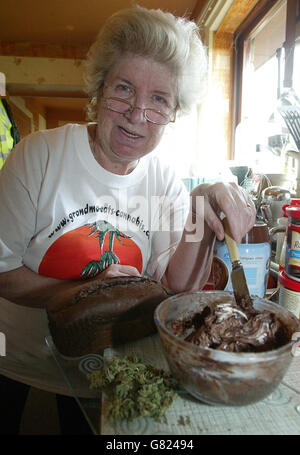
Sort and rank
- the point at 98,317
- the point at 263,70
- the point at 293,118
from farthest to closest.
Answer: the point at 263,70 → the point at 293,118 → the point at 98,317

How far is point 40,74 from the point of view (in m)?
3.59

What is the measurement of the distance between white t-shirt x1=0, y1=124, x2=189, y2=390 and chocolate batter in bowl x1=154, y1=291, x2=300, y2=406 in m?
0.43

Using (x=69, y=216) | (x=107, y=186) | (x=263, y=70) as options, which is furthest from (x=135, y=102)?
(x=263, y=70)

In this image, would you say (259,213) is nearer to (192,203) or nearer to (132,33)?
(192,203)

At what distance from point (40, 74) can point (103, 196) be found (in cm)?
327

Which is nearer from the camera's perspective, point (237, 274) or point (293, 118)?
point (237, 274)

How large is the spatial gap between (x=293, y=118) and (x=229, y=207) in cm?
72

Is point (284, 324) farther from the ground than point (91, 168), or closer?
closer

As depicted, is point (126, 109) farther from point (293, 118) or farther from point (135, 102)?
point (293, 118)

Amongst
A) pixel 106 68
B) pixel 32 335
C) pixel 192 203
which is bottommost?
pixel 32 335

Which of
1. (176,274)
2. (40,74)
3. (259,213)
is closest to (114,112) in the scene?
(176,274)

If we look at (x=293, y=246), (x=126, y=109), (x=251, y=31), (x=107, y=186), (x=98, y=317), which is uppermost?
(x=251, y=31)

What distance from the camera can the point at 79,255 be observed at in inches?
36.1

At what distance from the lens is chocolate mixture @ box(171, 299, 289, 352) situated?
0.46 meters
